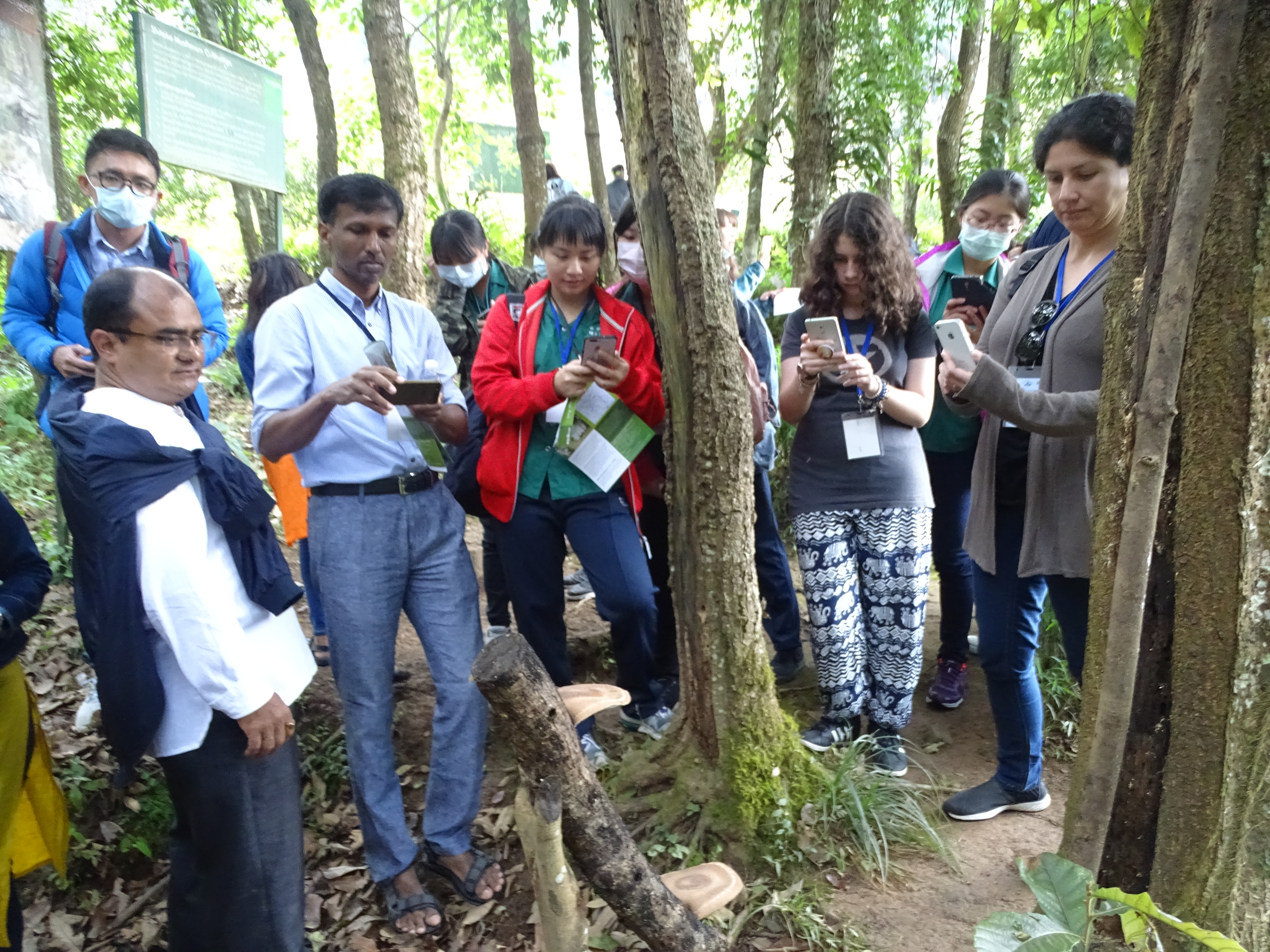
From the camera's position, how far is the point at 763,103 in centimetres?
861

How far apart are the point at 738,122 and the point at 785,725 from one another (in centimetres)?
980

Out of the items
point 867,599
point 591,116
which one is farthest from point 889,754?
point 591,116

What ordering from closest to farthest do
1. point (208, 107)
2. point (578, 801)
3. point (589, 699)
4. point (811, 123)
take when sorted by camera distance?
1. point (578, 801)
2. point (589, 699)
3. point (208, 107)
4. point (811, 123)

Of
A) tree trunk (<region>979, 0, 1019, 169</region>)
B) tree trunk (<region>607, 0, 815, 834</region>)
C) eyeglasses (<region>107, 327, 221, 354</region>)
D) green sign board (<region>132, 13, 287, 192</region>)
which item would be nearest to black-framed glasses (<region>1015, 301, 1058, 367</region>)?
tree trunk (<region>607, 0, 815, 834</region>)

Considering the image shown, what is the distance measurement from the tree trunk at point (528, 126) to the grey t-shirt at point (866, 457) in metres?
6.54

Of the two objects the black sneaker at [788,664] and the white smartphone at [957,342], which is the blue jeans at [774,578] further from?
the white smartphone at [957,342]

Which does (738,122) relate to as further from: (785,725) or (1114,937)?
(1114,937)

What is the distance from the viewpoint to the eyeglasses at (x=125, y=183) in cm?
344

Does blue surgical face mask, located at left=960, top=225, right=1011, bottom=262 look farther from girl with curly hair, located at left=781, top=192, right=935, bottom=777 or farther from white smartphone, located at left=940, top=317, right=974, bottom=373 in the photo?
white smartphone, located at left=940, top=317, right=974, bottom=373

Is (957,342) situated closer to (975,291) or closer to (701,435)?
(701,435)

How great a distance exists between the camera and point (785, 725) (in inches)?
112

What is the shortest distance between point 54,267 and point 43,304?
16cm

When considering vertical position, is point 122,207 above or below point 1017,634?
above

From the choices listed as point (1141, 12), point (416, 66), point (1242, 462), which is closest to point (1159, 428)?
point (1242, 462)
